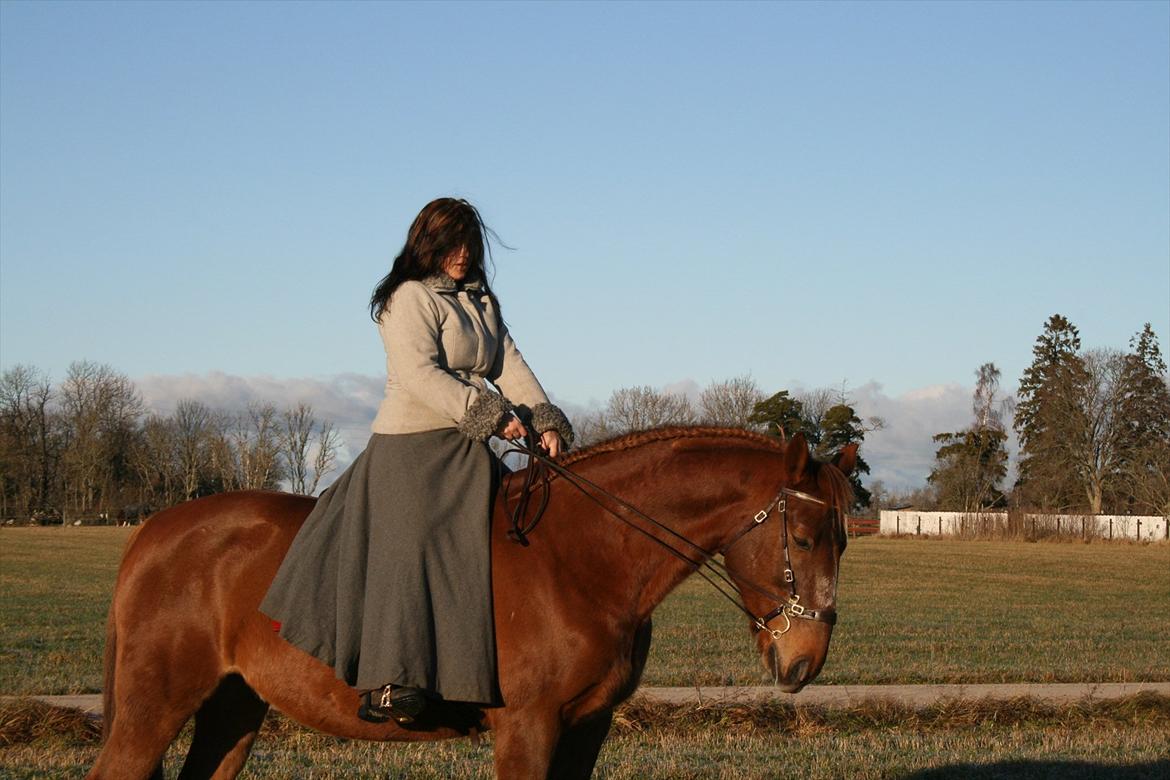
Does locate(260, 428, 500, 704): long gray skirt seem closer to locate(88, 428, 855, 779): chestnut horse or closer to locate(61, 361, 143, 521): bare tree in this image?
locate(88, 428, 855, 779): chestnut horse

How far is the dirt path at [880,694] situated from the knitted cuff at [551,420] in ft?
20.4

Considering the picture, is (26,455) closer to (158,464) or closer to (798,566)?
(158,464)

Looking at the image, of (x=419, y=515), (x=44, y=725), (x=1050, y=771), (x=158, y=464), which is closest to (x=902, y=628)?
(x=1050, y=771)

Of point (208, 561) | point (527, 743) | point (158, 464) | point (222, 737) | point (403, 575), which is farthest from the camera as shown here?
point (158, 464)

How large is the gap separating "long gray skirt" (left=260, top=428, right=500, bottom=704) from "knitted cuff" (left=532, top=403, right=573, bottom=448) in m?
0.34

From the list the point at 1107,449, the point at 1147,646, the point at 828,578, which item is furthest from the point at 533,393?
the point at 1107,449

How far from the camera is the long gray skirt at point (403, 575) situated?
5395 millimetres

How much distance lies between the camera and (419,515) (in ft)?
18.4

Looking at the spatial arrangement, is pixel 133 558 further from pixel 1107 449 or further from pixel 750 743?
pixel 1107 449

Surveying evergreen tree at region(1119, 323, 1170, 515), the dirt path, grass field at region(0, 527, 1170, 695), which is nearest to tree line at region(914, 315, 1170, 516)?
evergreen tree at region(1119, 323, 1170, 515)

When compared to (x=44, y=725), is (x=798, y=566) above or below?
above

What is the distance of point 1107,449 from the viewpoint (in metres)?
98.3

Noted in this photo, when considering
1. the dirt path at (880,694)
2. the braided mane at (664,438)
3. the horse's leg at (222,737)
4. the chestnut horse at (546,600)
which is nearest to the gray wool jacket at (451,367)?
the braided mane at (664,438)

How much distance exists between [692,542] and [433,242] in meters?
2.01
